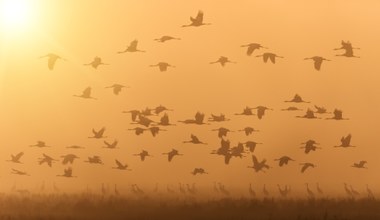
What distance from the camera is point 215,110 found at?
1553 mm

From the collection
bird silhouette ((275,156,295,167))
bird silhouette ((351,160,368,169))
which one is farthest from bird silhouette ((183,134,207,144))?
bird silhouette ((351,160,368,169))

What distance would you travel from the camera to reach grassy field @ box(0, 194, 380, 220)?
1594mm

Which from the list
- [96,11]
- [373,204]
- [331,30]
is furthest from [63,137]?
[373,204]

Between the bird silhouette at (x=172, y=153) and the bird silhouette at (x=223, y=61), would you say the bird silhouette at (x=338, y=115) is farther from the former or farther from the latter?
the bird silhouette at (x=172, y=153)

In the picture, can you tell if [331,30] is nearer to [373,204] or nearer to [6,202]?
[373,204]

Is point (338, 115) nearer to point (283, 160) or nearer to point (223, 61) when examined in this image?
point (283, 160)

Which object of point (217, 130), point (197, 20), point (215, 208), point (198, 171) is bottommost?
point (215, 208)

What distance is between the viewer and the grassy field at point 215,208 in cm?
159

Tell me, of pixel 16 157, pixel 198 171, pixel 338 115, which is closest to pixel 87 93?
pixel 16 157

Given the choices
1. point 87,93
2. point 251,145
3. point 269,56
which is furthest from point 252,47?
point 87,93

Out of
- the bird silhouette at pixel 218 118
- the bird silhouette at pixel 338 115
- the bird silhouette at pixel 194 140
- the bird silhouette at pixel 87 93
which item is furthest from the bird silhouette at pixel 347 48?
the bird silhouette at pixel 87 93

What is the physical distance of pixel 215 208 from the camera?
160cm

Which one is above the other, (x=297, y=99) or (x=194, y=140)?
(x=297, y=99)

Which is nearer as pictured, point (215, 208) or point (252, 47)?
point (252, 47)
